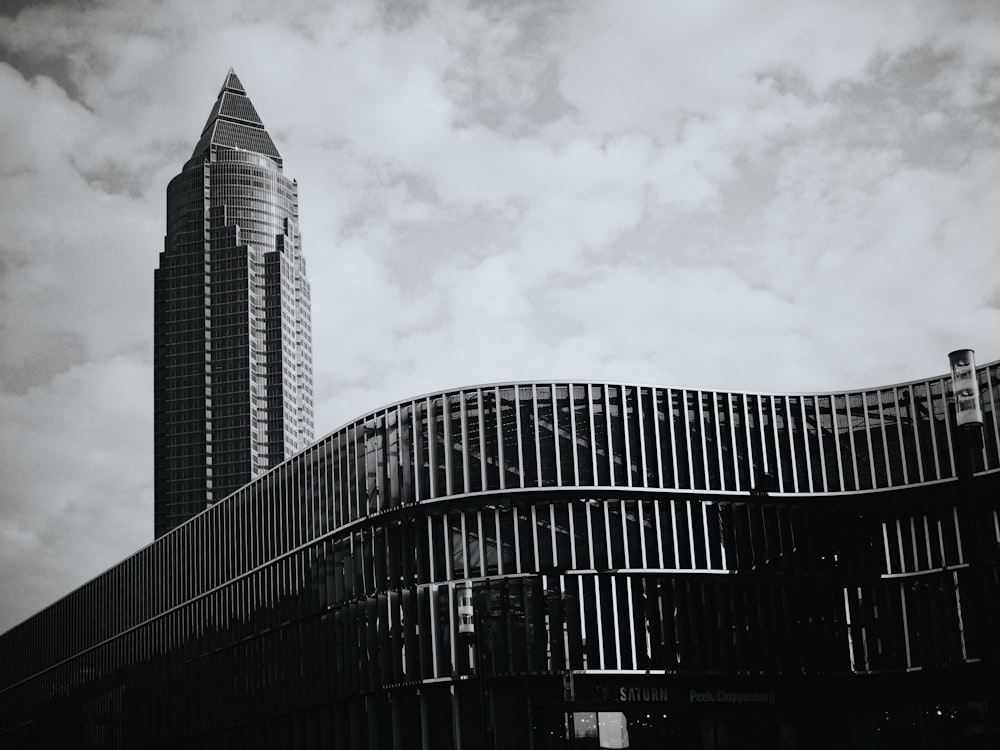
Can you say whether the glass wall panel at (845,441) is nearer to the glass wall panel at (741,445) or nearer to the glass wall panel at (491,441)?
the glass wall panel at (741,445)

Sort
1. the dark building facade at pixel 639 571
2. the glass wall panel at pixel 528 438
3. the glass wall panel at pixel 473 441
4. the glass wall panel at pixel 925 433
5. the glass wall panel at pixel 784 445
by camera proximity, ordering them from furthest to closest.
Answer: the glass wall panel at pixel 784 445
the glass wall panel at pixel 925 433
the glass wall panel at pixel 473 441
the glass wall panel at pixel 528 438
the dark building facade at pixel 639 571

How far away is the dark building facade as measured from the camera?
2355 inches

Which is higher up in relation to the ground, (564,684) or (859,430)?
(859,430)

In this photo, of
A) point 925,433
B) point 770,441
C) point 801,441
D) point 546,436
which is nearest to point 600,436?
point 546,436

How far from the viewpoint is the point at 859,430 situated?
6812 cm

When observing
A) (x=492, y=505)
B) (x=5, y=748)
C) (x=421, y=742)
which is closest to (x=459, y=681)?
(x=421, y=742)

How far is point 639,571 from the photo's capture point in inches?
2394

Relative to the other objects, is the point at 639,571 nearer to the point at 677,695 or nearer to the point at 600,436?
the point at 677,695

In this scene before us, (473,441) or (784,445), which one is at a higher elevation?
(473,441)

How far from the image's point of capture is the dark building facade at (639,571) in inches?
2355

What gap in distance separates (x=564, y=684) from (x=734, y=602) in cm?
1019

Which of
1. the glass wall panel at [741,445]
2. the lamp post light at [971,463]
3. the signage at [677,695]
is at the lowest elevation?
the signage at [677,695]

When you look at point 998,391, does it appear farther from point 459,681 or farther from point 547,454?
point 459,681

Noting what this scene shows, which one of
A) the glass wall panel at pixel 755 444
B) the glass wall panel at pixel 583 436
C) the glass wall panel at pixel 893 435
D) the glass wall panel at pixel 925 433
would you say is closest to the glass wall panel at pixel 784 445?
the glass wall panel at pixel 755 444
